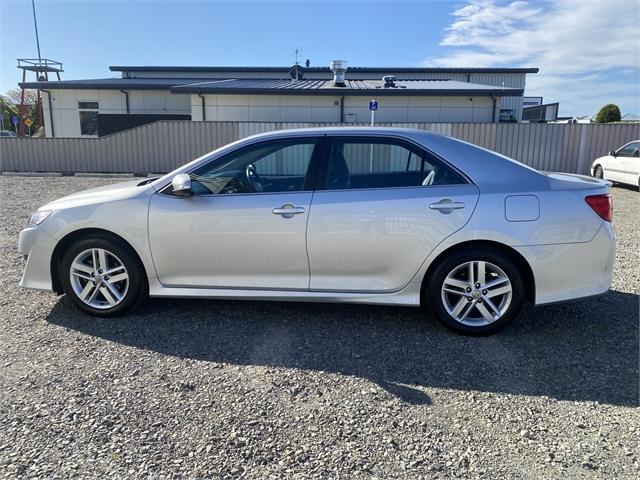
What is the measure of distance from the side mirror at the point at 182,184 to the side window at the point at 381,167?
1.10 m

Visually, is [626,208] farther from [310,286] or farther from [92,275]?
[92,275]

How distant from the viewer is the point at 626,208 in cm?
1039

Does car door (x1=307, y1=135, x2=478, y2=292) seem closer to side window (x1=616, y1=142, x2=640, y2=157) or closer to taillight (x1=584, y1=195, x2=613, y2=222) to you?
taillight (x1=584, y1=195, x2=613, y2=222)

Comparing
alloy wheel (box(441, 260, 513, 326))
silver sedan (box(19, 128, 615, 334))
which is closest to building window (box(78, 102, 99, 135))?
silver sedan (box(19, 128, 615, 334))

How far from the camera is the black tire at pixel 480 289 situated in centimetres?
360

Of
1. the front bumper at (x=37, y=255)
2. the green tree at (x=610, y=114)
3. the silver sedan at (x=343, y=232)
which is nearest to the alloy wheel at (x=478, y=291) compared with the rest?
the silver sedan at (x=343, y=232)

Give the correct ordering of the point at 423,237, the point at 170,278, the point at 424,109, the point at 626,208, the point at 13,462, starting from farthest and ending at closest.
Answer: the point at 424,109 → the point at 626,208 → the point at 170,278 → the point at 423,237 → the point at 13,462

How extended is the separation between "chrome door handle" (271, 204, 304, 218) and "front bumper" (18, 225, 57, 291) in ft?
6.34

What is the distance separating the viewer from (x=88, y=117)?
23.2m

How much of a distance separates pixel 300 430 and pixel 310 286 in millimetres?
1367

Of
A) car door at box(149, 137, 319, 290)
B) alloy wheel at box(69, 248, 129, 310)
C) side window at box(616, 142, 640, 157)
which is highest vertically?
side window at box(616, 142, 640, 157)

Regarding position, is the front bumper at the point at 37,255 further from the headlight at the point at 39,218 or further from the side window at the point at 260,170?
the side window at the point at 260,170

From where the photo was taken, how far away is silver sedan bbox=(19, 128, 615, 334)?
357 centimetres

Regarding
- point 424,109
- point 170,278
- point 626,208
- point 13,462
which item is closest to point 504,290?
point 170,278
